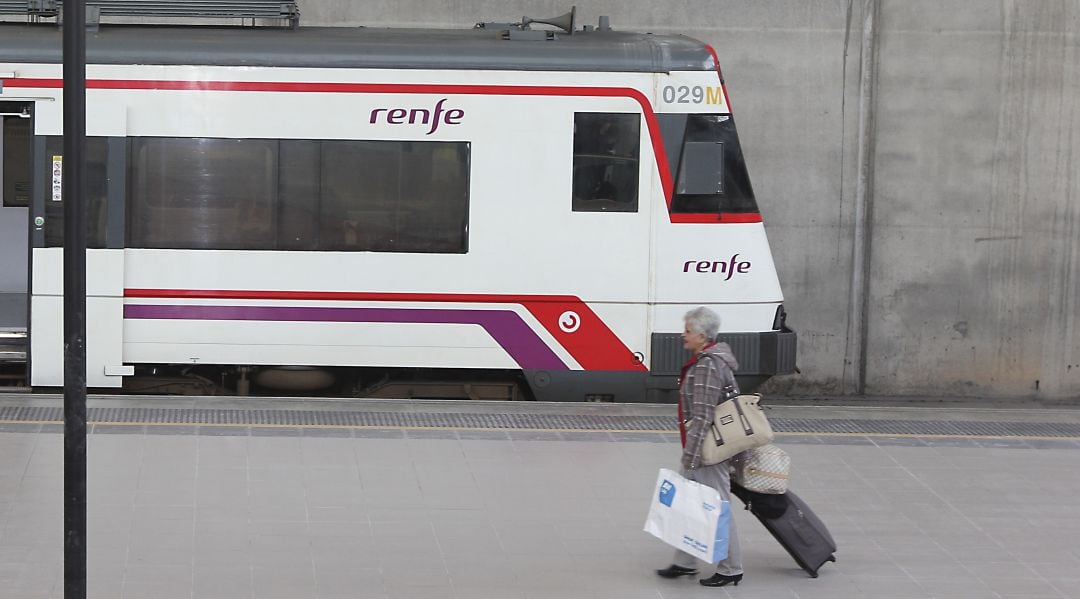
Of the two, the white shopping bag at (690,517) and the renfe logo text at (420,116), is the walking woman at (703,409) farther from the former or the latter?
the renfe logo text at (420,116)

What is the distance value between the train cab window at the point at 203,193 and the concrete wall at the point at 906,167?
393 cm

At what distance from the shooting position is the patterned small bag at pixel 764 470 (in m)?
6.70

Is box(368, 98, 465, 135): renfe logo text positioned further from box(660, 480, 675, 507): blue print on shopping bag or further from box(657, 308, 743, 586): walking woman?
box(660, 480, 675, 507): blue print on shopping bag

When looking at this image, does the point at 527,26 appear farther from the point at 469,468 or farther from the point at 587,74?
the point at 469,468

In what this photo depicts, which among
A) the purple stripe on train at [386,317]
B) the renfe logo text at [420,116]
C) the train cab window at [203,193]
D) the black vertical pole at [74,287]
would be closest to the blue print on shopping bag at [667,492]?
the black vertical pole at [74,287]

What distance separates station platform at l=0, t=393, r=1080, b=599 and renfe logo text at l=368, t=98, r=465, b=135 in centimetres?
208

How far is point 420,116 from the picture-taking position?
10.4 m

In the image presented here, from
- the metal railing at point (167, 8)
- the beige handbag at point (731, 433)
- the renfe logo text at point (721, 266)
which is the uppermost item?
the metal railing at point (167, 8)

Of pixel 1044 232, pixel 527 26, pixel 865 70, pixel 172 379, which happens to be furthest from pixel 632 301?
pixel 1044 232

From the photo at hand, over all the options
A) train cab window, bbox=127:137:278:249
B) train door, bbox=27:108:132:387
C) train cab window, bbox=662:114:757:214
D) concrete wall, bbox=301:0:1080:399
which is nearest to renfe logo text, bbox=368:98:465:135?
train cab window, bbox=127:137:278:249

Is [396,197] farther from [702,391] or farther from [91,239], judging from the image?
[702,391]

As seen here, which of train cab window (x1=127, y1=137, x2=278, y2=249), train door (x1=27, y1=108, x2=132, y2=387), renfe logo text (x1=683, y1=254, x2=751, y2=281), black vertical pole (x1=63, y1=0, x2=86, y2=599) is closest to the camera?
black vertical pole (x1=63, y1=0, x2=86, y2=599)

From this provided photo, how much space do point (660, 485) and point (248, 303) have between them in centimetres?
464

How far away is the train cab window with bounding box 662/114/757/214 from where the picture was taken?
10461 mm
